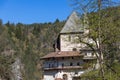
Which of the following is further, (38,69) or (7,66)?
(38,69)

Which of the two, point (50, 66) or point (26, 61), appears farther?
point (26, 61)

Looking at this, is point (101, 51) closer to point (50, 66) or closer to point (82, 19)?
point (82, 19)

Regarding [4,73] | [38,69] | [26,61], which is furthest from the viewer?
[38,69]

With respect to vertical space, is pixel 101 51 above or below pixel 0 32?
below

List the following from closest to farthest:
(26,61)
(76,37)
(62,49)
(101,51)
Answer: (101,51) < (76,37) < (62,49) < (26,61)

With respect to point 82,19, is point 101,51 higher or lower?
lower

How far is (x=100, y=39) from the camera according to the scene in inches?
953

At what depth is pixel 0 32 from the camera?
18588 centimetres

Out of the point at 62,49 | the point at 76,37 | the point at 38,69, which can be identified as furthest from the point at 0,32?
the point at 76,37

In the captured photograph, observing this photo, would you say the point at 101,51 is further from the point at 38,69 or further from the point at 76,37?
the point at 38,69

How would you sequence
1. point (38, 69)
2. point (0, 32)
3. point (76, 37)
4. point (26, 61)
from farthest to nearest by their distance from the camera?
point (0, 32)
point (38, 69)
point (26, 61)
point (76, 37)

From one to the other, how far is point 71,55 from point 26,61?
72.3 metres

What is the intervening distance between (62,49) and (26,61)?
→ 66.7 meters

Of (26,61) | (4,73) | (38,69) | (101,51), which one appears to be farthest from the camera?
(38,69)
